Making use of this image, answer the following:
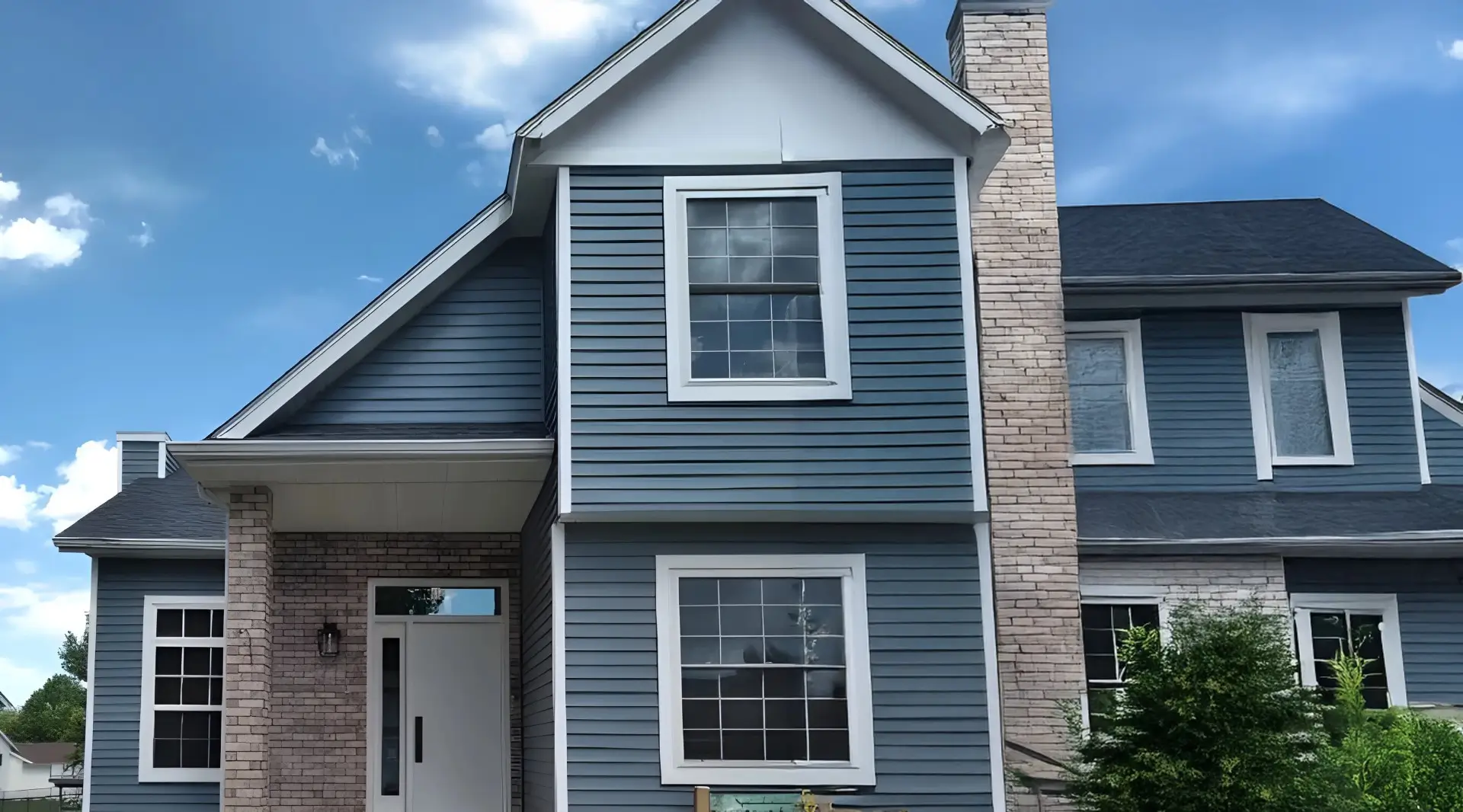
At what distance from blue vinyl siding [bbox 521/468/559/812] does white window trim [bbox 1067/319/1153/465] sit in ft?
18.8

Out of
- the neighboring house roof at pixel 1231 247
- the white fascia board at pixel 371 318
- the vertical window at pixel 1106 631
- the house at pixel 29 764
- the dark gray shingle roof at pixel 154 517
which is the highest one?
the neighboring house roof at pixel 1231 247

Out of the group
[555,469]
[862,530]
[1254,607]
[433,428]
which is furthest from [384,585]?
[1254,607]

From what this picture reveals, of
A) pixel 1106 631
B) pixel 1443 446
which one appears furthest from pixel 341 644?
pixel 1443 446

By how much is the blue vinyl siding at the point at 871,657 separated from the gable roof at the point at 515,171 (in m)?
2.64

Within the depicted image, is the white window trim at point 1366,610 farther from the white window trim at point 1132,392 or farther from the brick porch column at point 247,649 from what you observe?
the brick porch column at point 247,649

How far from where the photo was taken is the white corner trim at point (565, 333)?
977cm

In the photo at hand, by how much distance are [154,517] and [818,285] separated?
975 cm

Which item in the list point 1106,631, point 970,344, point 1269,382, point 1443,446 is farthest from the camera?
point 1443,446

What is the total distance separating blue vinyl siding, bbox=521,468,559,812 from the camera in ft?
33.3

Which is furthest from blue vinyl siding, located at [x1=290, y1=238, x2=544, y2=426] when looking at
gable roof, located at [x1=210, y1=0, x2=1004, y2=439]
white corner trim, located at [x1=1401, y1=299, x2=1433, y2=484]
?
white corner trim, located at [x1=1401, y1=299, x2=1433, y2=484]

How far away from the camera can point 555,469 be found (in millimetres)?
10156

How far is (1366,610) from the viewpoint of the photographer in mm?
13672

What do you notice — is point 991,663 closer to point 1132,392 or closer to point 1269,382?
point 1132,392

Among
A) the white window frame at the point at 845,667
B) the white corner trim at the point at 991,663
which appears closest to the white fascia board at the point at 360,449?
the white window frame at the point at 845,667
